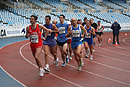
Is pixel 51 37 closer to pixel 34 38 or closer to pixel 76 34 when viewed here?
pixel 76 34

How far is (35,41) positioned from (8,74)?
6.23 feet

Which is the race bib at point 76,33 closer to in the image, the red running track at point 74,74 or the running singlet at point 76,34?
the running singlet at point 76,34

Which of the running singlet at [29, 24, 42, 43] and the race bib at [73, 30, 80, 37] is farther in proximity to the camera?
the race bib at [73, 30, 80, 37]

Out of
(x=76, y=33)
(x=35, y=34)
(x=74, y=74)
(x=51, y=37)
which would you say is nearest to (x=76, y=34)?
(x=76, y=33)

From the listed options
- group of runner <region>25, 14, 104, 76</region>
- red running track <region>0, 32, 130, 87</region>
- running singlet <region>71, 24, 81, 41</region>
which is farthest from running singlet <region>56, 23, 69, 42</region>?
red running track <region>0, 32, 130, 87</region>

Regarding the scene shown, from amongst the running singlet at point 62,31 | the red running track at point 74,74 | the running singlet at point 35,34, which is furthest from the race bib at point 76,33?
the running singlet at point 35,34

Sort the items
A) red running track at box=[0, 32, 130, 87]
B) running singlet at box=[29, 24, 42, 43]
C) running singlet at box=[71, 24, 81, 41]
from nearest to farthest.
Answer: red running track at box=[0, 32, 130, 87] → running singlet at box=[29, 24, 42, 43] → running singlet at box=[71, 24, 81, 41]

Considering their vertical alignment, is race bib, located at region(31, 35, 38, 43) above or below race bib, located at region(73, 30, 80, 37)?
below

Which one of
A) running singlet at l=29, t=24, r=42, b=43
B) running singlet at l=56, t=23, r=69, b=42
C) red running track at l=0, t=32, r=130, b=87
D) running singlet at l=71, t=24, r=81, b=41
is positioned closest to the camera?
red running track at l=0, t=32, r=130, b=87

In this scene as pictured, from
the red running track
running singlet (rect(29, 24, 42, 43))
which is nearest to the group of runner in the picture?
running singlet (rect(29, 24, 42, 43))

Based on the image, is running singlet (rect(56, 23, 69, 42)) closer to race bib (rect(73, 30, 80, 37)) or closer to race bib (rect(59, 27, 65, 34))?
race bib (rect(59, 27, 65, 34))

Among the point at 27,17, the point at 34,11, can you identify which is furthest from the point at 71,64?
the point at 34,11

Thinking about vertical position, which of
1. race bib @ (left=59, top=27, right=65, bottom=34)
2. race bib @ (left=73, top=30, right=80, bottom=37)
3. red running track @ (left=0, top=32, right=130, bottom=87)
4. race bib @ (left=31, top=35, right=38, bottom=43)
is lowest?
red running track @ (left=0, top=32, right=130, bottom=87)

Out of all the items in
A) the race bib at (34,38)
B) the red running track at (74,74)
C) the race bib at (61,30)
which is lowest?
the red running track at (74,74)
